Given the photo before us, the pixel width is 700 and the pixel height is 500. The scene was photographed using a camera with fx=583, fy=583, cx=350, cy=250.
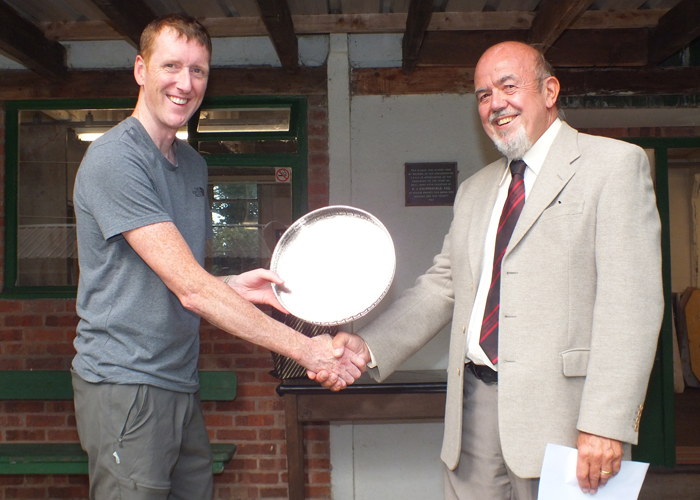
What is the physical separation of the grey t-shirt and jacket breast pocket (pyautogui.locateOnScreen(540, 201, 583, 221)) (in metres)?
1.00

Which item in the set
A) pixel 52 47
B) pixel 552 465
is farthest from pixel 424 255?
pixel 52 47

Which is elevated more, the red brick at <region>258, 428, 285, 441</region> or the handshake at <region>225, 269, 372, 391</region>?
the handshake at <region>225, 269, 372, 391</region>

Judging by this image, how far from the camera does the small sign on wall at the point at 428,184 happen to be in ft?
11.7

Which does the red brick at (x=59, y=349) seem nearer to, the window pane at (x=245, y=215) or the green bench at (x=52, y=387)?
the green bench at (x=52, y=387)

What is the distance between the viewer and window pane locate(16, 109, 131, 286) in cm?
369

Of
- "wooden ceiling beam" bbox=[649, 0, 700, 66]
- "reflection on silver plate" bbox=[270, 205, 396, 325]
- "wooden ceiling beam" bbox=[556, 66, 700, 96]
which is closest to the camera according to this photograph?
"reflection on silver plate" bbox=[270, 205, 396, 325]

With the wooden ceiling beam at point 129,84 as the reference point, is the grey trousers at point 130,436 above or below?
below

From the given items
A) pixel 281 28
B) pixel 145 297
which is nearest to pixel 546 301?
pixel 145 297

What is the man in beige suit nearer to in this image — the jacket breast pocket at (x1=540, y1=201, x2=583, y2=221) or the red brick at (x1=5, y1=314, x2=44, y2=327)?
the jacket breast pocket at (x1=540, y1=201, x2=583, y2=221)

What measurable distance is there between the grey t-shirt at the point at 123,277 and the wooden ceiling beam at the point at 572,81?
7.09 feet

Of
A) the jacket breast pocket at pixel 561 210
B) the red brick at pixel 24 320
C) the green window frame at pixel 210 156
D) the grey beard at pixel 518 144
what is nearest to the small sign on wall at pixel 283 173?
the green window frame at pixel 210 156

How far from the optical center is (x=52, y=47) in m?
3.49

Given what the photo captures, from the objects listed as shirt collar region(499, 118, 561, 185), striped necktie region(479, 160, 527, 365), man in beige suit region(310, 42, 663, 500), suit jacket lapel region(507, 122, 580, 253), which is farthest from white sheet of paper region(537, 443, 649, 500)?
shirt collar region(499, 118, 561, 185)

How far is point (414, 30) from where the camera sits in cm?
304
